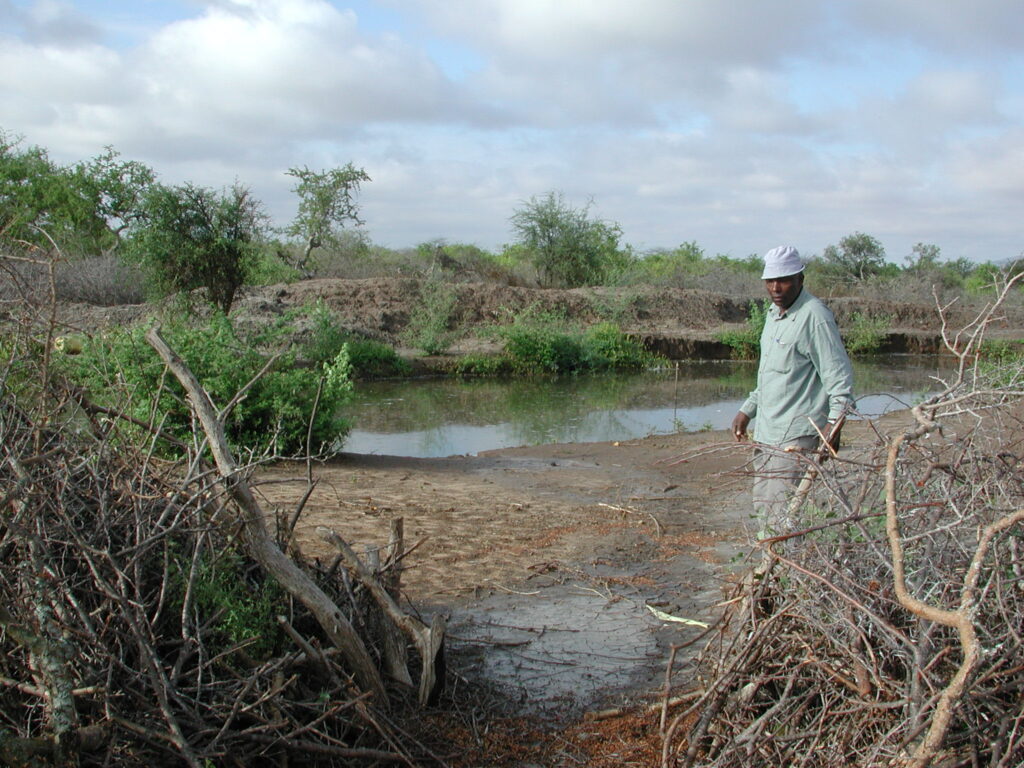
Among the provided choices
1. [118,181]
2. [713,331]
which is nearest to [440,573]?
[713,331]

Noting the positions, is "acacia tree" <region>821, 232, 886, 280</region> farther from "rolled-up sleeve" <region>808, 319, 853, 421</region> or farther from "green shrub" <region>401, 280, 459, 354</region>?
"rolled-up sleeve" <region>808, 319, 853, 421</region>

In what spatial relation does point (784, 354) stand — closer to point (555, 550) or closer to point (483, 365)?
point (555, 550)

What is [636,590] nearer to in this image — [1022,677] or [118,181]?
[1022,677]

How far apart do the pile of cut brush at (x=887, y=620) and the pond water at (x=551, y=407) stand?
8316mm

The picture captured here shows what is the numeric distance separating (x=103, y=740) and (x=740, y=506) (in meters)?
6.18

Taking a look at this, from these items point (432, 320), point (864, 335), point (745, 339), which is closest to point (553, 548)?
point (432, 320)

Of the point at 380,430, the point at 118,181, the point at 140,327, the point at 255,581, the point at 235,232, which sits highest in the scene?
the point at 118,181

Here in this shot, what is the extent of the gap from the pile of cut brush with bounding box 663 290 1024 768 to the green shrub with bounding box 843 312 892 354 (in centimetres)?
2597

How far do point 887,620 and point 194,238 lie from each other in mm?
18854

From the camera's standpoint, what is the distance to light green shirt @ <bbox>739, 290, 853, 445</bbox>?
466 centimetres

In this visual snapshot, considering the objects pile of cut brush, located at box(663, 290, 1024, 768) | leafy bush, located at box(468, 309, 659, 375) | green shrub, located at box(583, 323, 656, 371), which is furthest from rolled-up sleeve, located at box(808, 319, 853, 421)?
green shrub, located at box(583, 323, 656, 371)

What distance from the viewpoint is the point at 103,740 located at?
2770mm

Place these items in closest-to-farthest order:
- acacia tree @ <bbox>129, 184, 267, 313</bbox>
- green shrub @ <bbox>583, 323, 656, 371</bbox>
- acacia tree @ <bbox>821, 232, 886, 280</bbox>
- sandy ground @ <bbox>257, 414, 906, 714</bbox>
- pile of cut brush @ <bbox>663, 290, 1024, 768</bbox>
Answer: pile of cut brush @ <bbox>663, 290, 1024, 768</bbox>, sandy ground @ <bbox>257, 414, 906, 714</bbox>, acacia tree @ <bbox>129, 184, 267, 313</bbox>, green shrub @ <bbox>583, 323, 656, 371</bbox>, acacia tree @ <bbox>821, 232, 886, 280</bbox>

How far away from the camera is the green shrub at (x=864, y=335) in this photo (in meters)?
28.2
